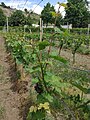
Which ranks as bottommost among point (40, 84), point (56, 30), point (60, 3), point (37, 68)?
point (40, 84)

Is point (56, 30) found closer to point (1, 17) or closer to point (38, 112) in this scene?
point (38, 112)

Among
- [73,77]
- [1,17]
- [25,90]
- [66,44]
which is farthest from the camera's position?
[1,17]

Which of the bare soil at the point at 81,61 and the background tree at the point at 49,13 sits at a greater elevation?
the background tree at the point at 49,13

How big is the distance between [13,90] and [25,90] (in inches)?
36.2

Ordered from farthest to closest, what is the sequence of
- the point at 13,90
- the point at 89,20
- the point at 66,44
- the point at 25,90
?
the point at 89,20 → the point at 66,44 → the point at 13,90 → the point at 25,90

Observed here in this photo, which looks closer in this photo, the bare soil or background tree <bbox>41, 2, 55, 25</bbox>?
background tree <bbox>41, 2, 55, 25</bbox>

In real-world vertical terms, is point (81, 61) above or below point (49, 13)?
below

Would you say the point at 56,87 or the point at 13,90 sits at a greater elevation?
the point at 56,87

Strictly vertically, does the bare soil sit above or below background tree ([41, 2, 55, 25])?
below

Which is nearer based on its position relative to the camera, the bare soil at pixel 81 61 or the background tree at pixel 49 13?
the background tree at pixel 49 13

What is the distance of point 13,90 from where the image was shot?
22.9ft

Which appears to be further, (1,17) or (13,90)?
(1,17)

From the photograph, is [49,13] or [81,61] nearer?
[49,13]

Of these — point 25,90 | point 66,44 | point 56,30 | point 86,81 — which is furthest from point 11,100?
point 66,44
